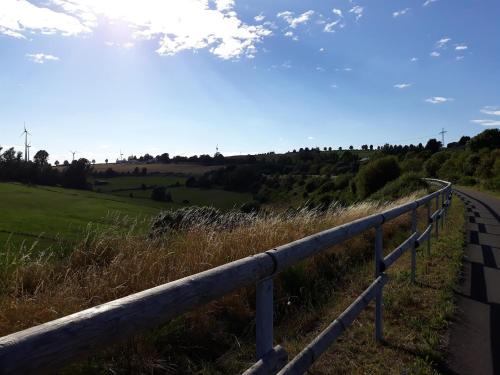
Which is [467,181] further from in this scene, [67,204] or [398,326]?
[67,204]

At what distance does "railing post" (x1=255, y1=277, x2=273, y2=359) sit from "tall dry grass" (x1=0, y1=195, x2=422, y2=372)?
2141 mm

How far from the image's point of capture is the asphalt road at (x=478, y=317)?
4.13m

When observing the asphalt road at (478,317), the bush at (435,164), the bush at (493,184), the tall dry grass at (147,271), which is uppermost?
the bush at (435,164)

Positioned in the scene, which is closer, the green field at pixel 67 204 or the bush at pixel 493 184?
the bush at pixel 493 184

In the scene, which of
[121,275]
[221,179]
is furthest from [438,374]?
[221,179]

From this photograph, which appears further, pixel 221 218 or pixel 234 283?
pixel 221 218

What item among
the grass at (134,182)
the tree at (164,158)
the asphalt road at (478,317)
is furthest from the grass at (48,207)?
the tree at (164,158)

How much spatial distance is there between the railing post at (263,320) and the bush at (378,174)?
44.3 metres

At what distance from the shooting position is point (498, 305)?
18.9 ft

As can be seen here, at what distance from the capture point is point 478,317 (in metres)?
5.32

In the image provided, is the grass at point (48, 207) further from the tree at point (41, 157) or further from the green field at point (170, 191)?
the tree at point (41, 157)

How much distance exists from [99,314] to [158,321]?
0.23 metres

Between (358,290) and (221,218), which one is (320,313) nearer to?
(358,290)

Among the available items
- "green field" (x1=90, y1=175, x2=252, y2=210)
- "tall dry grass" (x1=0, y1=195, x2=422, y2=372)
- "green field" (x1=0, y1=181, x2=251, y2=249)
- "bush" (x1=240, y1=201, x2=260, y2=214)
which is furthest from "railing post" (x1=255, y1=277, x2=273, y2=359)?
"green field" (x1=90, y1=175, x2=252, y2=210)
